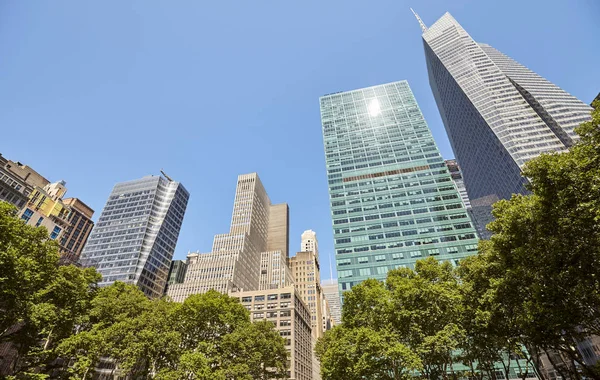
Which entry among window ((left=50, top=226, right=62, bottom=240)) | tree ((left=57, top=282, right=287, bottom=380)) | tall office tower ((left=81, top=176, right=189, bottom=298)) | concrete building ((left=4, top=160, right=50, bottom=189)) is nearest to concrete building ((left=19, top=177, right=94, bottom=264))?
window ((left=50, top=226, right=62, bottom=240))

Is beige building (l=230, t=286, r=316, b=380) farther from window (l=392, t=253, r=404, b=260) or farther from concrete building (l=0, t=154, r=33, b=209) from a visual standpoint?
concrete building (l=0, t=154, r=33, b=209)

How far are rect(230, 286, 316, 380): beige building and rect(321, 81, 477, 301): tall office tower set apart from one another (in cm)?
1817

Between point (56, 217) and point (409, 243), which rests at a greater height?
point (56, 217)

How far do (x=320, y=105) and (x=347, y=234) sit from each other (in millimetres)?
68720

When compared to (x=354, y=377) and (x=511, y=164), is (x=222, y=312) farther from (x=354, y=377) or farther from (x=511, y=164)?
(x=511, y=164)

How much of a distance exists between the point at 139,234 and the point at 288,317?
2852 inches

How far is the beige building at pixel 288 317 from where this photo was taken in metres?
77.3

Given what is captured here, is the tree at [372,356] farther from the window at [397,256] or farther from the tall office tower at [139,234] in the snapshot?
the tall office tower at [139,234]

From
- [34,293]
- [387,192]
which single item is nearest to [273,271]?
[387,192]

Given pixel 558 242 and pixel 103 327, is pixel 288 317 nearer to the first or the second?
pixel 103 327

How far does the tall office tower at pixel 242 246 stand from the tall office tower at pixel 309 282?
13.0 m

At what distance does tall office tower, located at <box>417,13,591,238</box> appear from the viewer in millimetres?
93875

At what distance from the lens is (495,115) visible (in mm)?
106312

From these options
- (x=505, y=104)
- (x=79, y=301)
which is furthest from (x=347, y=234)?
(x=505, y=104)
